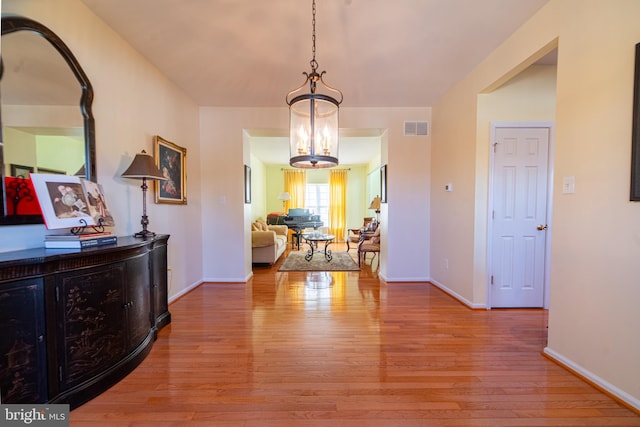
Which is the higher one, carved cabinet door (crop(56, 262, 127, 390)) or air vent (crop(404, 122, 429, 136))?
air vent (crop(404, 122, 429, 136))

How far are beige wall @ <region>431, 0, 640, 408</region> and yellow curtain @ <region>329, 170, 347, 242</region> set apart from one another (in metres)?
6.73

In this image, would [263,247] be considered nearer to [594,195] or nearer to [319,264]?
[319,264]

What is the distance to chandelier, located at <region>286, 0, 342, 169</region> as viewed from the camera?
160 centimetres

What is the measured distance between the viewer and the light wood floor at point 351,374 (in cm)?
141

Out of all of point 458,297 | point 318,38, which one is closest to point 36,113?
point 318,38

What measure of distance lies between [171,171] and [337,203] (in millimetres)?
6352

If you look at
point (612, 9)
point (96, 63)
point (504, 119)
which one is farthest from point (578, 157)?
point (96, 63)

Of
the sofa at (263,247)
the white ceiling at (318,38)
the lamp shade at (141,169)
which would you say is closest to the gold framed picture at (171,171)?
the lamp shade at (141,169)

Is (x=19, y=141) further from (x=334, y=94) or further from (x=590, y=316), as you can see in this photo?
(x=590, y=316)

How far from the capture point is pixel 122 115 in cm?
230

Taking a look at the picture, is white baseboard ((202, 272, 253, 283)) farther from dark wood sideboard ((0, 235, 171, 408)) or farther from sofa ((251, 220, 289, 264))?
dark wood sideboard ((0, 235, 171, 408))

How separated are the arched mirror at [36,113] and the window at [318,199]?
7319 millimetres

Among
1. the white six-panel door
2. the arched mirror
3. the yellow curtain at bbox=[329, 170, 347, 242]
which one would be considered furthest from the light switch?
the yellow curtain at bbox=[329, 170, 347, 242]

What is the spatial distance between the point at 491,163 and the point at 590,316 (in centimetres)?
166
